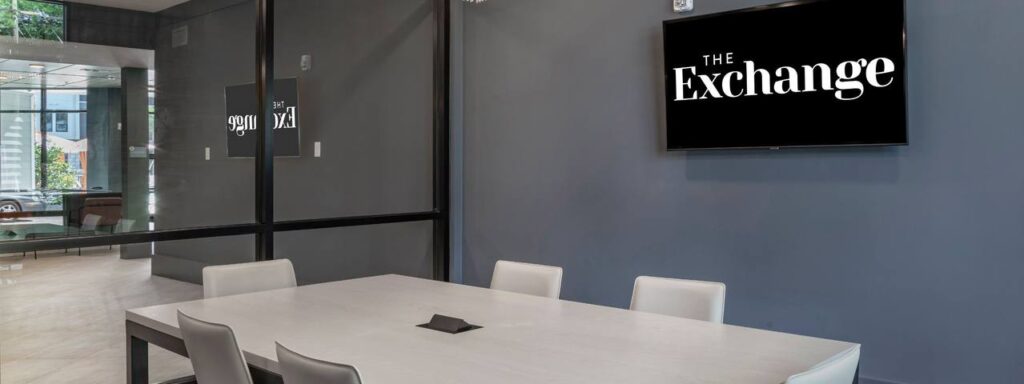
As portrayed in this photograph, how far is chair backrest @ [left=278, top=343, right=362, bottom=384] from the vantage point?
1.68 metres

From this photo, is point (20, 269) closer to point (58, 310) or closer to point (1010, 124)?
point (58, 310)

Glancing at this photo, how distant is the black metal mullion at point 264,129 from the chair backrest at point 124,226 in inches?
32.0

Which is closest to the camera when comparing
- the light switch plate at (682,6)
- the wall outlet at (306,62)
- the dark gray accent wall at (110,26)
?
the dark gray accent wall at (110,26)

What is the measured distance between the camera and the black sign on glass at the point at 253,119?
4340mm

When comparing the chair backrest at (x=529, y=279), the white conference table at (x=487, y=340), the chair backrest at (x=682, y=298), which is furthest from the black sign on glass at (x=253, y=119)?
the chair backrest at (x=682, y=298)

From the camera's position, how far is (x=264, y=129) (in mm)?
4527

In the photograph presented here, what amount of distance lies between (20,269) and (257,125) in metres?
1.51

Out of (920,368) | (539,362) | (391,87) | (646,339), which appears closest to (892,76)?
(920,368)

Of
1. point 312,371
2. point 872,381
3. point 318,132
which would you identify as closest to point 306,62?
point 318,132

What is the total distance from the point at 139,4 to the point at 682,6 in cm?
308

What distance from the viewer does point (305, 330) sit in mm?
2586

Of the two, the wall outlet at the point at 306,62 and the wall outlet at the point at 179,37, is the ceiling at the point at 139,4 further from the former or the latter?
the wall outlet at the point at 306,62

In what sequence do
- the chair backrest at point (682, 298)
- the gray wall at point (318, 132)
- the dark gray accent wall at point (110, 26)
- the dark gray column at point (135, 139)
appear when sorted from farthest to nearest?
the gray wall at point (318, 132) → the dark gray column at point (135, 139) → the dark gray accent wall at point (110, 26) → the chair backrest at point (682, 298)

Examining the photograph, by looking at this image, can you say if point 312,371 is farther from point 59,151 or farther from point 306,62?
point 306,62
